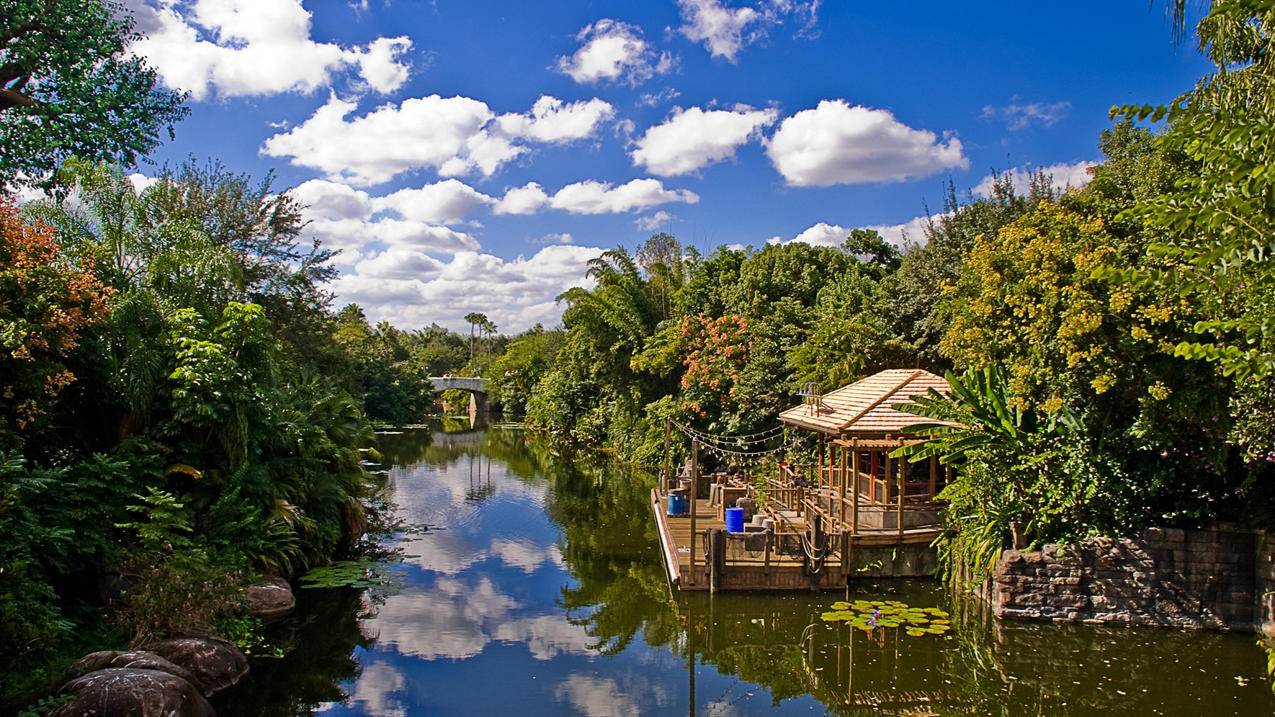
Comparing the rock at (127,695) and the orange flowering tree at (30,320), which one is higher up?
the orange flowering tree at (30,320)

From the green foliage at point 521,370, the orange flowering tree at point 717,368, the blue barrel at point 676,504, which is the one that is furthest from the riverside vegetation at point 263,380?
the green foliage at point 521,370

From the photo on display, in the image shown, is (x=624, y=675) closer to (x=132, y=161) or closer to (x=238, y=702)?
(x=238, y=702)

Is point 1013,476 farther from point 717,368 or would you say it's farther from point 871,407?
point 717,368

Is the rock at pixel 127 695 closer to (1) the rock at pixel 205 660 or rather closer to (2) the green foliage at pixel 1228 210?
(1) the rock at pixel 205 660

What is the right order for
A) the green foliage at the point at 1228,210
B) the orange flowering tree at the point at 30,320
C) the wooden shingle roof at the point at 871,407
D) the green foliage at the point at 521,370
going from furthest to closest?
the green foliage at the point at 521,370 < the wooden shingle roof at the point at 871,407 < the orange flowering tree at the point at 30,320 < the green foliage at the point at 1228,210

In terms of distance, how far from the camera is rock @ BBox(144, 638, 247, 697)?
9.13 m

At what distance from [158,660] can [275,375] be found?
641 cm

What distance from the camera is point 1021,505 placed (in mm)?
12008

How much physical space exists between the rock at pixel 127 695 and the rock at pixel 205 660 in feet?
3.64

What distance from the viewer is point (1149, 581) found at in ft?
37.9

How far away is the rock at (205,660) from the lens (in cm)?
913

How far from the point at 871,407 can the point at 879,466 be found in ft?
7.82

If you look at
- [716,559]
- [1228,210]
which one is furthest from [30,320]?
[1228,210]

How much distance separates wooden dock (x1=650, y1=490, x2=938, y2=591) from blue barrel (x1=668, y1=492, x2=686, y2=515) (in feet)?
11.1
